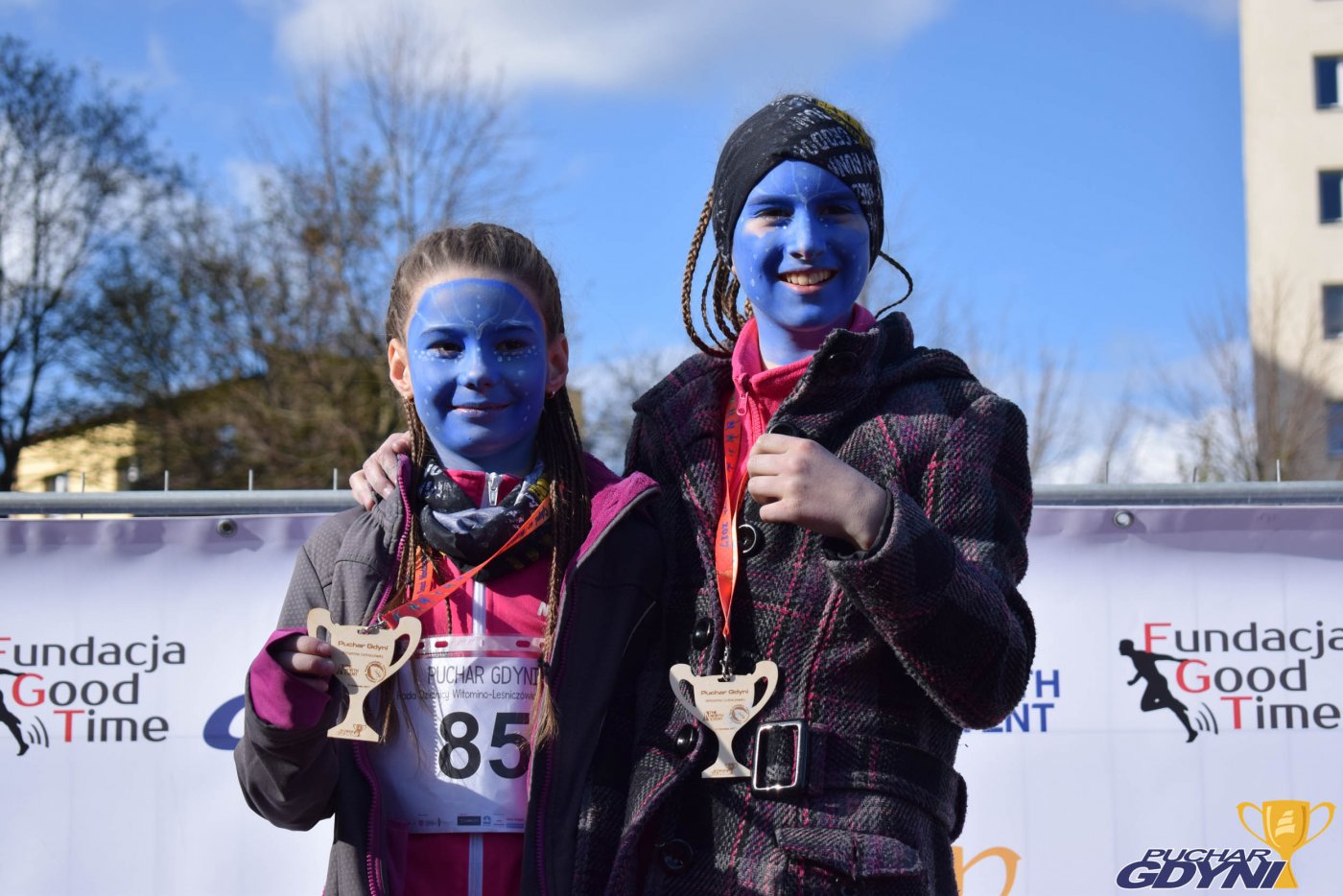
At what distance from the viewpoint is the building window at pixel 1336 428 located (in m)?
29.5

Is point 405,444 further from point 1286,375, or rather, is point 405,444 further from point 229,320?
point 1286,375

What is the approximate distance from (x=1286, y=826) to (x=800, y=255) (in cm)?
258

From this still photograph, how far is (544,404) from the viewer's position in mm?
2547

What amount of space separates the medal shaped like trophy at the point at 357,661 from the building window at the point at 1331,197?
35279mm

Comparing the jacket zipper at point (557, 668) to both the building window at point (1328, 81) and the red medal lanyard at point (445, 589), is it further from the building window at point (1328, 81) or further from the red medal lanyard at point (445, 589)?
the building window at point (1328, 81)

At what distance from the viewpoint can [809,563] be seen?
2158 mm

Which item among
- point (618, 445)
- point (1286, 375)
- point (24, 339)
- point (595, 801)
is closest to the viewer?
point (595, 801)

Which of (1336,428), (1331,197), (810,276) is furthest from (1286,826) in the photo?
(1331,197)

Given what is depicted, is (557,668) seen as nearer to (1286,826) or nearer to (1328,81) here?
(1286,826)

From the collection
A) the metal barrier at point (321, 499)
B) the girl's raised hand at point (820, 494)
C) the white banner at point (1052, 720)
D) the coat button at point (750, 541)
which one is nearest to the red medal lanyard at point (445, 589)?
the coat button at point (750, 541)

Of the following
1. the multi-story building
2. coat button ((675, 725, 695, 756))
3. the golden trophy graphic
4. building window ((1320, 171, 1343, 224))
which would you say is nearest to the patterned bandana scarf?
coat button ((675, 725, 695, 756))

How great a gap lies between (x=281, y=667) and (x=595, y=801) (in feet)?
1.71

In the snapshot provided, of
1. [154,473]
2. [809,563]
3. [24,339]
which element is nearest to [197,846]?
[809,563]

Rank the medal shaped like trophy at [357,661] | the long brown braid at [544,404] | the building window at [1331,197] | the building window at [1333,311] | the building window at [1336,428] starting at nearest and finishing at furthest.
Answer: the medal shaped like trophy at [357,661] → the long brown braid at [544,404] → the building window at [1336,428] → the building window at [1333,311] → the building window at [1331,197]
